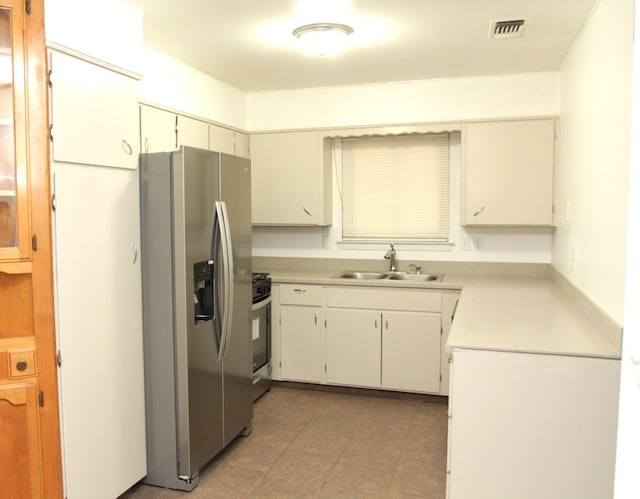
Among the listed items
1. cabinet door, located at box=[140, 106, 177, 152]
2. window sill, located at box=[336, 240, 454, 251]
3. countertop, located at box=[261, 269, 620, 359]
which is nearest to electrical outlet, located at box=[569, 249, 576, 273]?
countertop, located at box=[261, 269, 620, 359]

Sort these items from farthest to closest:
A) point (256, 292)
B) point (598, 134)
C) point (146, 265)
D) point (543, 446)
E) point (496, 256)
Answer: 1. point (496, 256)
2. point (256, 292)
3. point (146, 265)
4. point (598, 134)
5. point (543, 446)

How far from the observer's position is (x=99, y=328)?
2.48 m

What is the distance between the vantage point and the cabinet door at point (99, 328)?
2.29 metres

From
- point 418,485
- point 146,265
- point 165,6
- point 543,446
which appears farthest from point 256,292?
point 543,446

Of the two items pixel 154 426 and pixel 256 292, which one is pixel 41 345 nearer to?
pixel 154 426

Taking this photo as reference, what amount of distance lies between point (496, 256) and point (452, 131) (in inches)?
42.1

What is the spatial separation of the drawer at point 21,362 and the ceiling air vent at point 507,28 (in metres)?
2.84

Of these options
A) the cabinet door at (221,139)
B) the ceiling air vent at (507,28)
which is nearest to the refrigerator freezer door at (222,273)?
the cabinet door at (221,139)

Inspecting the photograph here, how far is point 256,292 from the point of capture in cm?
402

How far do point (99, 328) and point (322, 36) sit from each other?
198 cm

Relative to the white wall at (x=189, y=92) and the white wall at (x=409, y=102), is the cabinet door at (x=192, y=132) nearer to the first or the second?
the white wall at (x=189, y=92)

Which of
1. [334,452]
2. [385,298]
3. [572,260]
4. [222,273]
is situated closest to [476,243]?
[385,298]

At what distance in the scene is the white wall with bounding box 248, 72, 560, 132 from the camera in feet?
13.4

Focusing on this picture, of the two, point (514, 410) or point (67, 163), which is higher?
point (67, 163)
